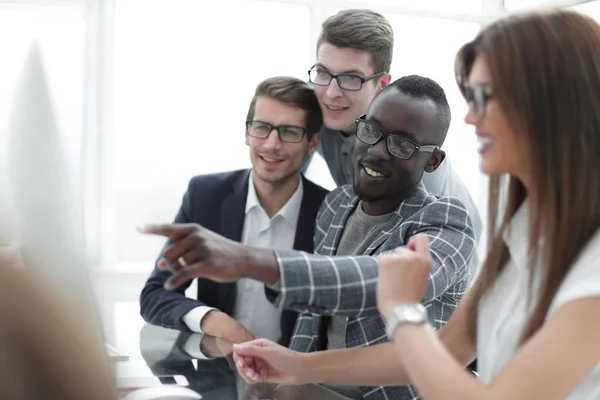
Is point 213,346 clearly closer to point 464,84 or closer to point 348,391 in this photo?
point 348,391

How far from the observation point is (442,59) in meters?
6.08

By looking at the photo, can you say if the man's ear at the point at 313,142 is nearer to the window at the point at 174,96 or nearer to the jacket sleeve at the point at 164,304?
the jacket sleeve at the point at 164,304

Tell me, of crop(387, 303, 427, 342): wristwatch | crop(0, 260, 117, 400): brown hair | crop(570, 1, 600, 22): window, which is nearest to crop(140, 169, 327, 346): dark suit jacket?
crop(387, 303, 427, 342): wristwatch

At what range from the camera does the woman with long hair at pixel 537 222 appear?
1.08 metres

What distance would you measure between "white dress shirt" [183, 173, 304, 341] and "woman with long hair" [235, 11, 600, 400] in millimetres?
1184

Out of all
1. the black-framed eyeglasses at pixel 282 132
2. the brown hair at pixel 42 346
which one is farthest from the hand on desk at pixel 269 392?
the brown hair at pixel 42 346

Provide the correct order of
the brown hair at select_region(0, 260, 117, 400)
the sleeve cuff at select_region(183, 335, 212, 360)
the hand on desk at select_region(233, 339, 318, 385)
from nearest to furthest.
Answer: the brown hair at select_region(0, 260, 117, 400) < the hand on desk at select_region(233, 339, 318, 385) < the sleeve cuff at select_region(183, 335, 212, 360)

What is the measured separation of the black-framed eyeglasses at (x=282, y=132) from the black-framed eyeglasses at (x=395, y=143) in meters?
0.55

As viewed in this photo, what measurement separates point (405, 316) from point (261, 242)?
1.37 m

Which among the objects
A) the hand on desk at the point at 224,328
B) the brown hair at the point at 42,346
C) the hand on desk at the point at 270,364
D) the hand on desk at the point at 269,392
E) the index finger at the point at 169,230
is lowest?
the hand on desk at the point at 224,328

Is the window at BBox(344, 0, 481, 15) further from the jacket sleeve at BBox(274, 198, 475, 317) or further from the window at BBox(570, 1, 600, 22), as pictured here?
the jacket sleeve at BBox(274, 198, 475, 317)

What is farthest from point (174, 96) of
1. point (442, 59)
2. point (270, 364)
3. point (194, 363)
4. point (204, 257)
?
point (204, 257)

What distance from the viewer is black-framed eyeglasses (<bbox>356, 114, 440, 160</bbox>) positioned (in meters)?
1.92

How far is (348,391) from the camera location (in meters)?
1.76
